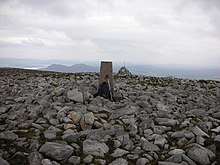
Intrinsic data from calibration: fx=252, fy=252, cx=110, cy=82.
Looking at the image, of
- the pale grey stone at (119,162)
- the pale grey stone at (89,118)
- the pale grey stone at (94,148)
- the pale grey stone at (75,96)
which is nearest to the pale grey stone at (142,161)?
the pale grey stone at (119,162)

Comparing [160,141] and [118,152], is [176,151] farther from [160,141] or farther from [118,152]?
[118,152]

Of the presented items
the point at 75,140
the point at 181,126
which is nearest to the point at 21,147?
the point at 75,140

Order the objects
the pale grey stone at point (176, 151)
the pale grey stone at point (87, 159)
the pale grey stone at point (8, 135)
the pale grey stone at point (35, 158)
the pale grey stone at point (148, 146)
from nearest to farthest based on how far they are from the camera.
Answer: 1. the pale grey stone at point (35, 158)
2. the pale grey stone at point (87, 159)
3. the pale grey stone at point (176, 151)
4. the pale grey stone at point (148, 146)
5. the pale grey stone at point (8, 135)

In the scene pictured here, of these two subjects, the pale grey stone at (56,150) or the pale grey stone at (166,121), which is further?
the pale grey stone at (166,121)

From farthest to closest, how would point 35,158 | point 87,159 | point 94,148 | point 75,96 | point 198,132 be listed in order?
point 75,96 < point 198,132 < point 94,148 < point 87,159 < point 35,158

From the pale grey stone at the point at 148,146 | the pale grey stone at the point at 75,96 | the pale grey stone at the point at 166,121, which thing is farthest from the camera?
the pale grey stone at the point at 75,96

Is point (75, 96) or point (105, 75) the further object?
point (105, 75)

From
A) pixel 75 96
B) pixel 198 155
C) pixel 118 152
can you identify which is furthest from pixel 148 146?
pixel 75 96

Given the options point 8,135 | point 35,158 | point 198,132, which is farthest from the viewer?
point 198,132

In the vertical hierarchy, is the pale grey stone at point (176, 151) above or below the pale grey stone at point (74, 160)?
above

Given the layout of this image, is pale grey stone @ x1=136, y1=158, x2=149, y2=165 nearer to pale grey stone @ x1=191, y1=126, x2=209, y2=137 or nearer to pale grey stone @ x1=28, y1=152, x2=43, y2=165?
pale grey stone @ x1=191, y1=126, x2=209, y2=137

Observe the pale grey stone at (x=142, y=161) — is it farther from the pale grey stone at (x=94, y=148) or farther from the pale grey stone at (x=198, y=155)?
the pale grey stone at (x=198, y=155)

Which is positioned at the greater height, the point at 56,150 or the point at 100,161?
the point at 56,150

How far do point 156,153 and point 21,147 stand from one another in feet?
12.3
